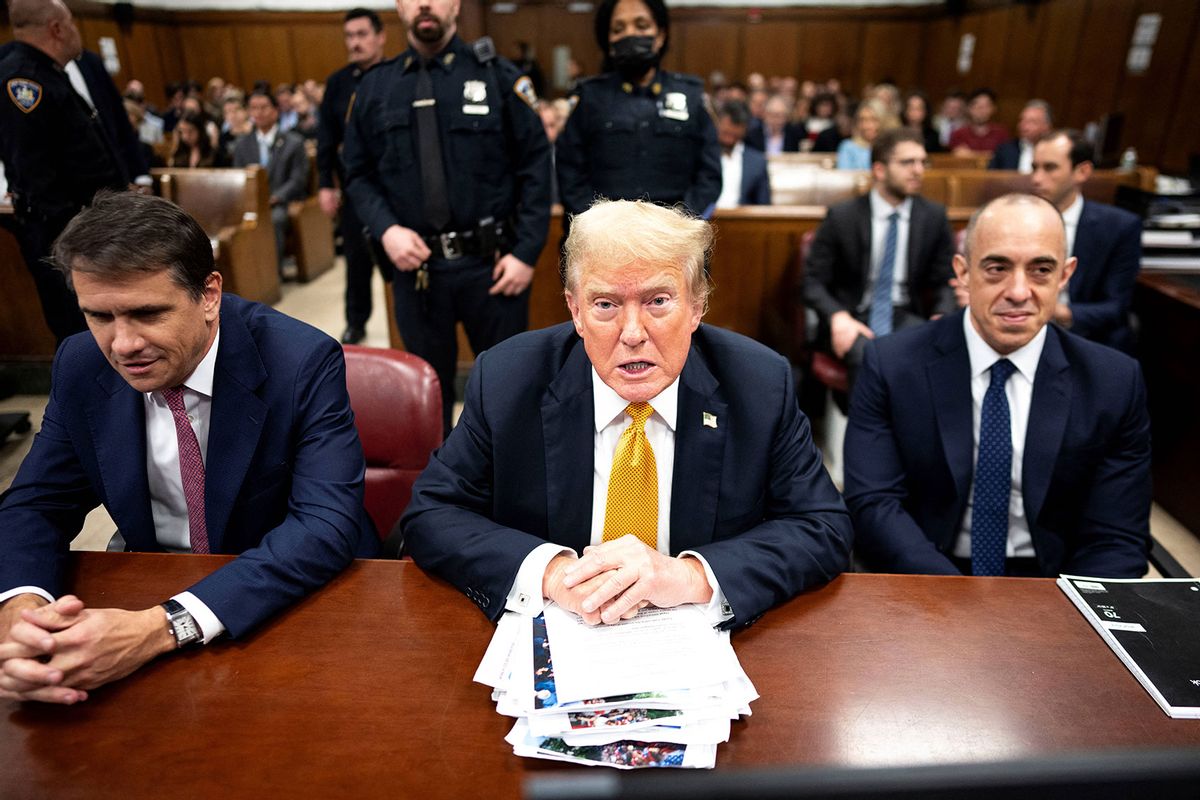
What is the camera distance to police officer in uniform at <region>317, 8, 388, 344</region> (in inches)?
172

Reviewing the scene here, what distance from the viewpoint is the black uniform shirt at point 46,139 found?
316cm

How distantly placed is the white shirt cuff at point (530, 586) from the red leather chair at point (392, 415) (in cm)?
57

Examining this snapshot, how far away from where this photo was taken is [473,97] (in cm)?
278

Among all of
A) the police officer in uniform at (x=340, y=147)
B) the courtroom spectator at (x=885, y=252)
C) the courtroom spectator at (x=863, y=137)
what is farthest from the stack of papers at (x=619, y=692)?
the courtroom spectator at (x=863, y=137)

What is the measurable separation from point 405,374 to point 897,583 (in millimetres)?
1099

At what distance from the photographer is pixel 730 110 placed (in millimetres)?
4961

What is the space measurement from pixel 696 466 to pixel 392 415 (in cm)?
72

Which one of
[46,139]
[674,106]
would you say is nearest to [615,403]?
[674,106]

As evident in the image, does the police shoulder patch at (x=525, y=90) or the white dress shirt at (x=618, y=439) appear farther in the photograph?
the police shoulder patch at (x=525, y=90)

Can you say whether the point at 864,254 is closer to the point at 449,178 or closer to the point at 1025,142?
the point at 449,178

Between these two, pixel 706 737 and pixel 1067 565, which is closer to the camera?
pixel 706 737

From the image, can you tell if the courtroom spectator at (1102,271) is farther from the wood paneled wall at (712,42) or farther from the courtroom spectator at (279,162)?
the wood paneled wall at (712,42)

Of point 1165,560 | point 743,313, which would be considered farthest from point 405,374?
point 743,313

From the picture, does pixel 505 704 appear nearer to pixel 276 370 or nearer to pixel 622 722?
pixel 622 722
